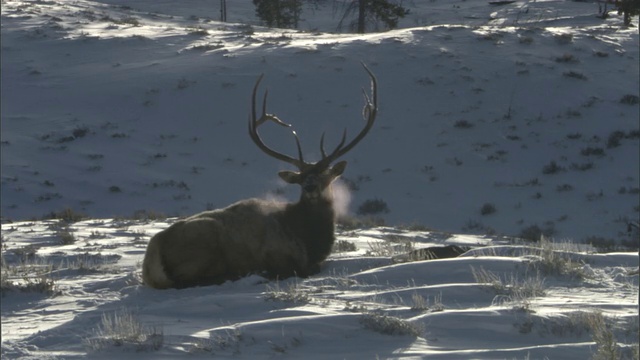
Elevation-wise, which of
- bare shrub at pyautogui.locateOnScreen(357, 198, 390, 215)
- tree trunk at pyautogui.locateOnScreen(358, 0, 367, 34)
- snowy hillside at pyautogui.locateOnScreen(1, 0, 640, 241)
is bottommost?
bare shrub at pyautogui.locateOnScreen(357, 198, 390, 215)

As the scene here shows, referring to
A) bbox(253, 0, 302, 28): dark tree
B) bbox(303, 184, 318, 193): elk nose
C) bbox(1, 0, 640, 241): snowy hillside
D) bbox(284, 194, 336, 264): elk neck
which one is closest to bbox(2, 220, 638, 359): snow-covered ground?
bbox(284, 194, 336, 264): elk neck

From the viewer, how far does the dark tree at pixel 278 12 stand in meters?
45.6

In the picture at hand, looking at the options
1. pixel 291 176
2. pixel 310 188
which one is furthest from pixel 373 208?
pixel 310 188

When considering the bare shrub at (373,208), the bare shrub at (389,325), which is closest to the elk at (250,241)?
the bare shrub at (389,325)

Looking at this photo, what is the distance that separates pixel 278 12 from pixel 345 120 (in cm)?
2342

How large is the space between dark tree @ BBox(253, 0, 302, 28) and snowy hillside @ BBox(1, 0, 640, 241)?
1046 centimetres

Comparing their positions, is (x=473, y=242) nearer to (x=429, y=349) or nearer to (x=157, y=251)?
(x=157, y=251)

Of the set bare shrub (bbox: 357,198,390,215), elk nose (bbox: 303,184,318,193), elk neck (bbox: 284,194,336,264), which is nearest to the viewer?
elk neck (bbox: 284,194,336,264)

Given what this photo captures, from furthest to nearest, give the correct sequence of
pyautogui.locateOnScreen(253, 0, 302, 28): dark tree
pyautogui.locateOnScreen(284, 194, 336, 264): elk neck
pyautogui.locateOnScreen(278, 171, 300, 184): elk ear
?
pyautogui.locateOnScreen(253, 0, 302, 28): dark tree → pyautogui.locateOnScreen(278, 171, 300, 184): elk ear → pyautogui.locateOnScreen(284, 194, 336, 264): elk neck

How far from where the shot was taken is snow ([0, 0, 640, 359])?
5.66 metres

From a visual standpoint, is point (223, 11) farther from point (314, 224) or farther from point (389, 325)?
point (389, 325)

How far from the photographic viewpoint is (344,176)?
21.0 metres

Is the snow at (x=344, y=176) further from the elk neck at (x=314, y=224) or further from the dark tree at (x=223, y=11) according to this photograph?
the dark tree at (x=223, y=11)

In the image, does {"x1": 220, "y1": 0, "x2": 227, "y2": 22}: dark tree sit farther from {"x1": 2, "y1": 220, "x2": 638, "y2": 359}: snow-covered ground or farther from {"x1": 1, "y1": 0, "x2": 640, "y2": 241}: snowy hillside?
{"x1": 2, "y1": 220, "x2": 638, "y2": 359}: snow-covered ground
